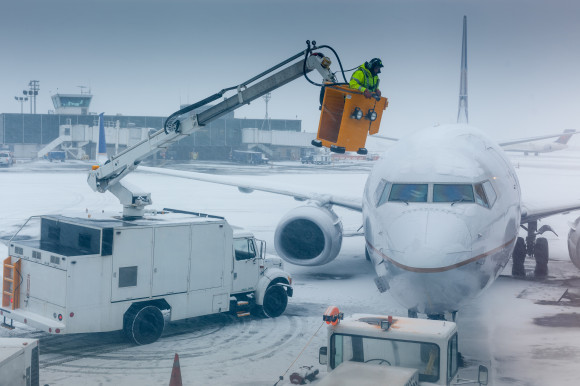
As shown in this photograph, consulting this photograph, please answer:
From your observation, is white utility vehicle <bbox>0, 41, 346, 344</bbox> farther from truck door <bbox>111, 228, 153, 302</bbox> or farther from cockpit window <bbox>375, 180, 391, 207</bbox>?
cockpit window <bbox>375, 180, 391, 207</bbox>

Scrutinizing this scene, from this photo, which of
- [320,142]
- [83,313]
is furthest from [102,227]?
[320,142]

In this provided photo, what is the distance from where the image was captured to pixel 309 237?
20.6m

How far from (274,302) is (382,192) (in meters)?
4.72

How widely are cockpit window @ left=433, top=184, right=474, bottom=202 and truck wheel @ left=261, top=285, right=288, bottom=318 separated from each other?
18.6ft

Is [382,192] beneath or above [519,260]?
above

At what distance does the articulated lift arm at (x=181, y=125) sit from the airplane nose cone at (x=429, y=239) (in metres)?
3.24

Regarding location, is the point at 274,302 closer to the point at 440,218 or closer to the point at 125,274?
the point at 125,274

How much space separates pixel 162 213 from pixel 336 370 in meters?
10.1

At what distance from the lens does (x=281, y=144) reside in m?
108

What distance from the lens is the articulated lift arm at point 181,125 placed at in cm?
1402

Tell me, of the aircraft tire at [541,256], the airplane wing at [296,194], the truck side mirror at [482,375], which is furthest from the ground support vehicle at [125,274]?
the aircraft tire at [541,256]

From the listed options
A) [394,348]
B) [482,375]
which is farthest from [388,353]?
[482,375]

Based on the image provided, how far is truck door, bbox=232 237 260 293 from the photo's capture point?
16656 mm

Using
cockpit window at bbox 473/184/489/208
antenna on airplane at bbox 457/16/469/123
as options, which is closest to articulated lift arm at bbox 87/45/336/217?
cockpit window at bbox 473/184/489/208
